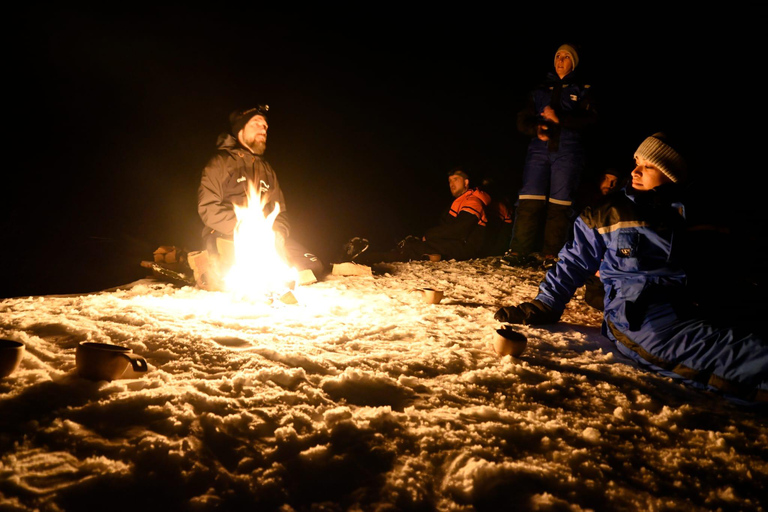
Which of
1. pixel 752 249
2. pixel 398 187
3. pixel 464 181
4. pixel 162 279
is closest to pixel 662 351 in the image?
pixel 752 249

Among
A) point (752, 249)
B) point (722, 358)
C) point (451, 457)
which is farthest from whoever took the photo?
point (752, 249)

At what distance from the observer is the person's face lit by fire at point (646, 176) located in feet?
9.32

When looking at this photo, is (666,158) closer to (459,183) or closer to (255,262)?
(255,262)

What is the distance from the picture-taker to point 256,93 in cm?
1187

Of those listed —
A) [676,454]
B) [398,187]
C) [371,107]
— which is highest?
[371,107]

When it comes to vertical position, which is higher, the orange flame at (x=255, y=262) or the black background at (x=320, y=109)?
the black background at (x=320, y=109)

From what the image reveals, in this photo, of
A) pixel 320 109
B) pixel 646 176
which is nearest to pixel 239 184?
pixel 646 176

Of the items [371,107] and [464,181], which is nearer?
[464,181]

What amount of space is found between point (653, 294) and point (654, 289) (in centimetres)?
3

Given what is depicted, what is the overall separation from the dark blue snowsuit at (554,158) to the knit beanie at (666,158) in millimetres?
3070

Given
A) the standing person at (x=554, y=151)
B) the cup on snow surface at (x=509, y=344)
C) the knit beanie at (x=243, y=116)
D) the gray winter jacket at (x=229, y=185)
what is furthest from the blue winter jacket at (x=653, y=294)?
the knit beanie at (x=243, y=116)

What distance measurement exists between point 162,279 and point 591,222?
14.3 ft

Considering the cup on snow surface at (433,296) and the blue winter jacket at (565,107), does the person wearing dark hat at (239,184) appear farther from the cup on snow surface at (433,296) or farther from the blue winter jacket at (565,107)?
the blue winter jacket at (565,107)

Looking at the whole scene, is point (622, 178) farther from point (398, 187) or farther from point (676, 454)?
point (398, 187)
